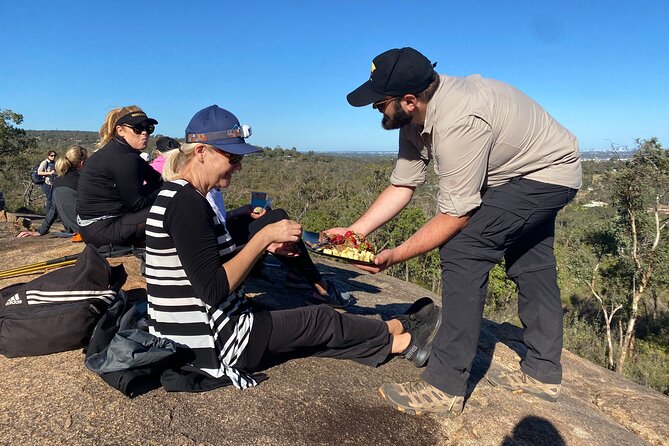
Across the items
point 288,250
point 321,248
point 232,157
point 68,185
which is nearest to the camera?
A: point 232,157

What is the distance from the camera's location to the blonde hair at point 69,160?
617 cm

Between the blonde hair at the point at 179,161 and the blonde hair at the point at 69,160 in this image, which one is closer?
the blonde hair at the point at 179,161

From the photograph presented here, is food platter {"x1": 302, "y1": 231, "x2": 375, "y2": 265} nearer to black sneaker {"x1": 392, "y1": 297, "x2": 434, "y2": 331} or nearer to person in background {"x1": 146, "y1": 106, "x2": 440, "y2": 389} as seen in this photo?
person in background {"x1": 146, "y1": 106, "x2": 440, "y2": 389}

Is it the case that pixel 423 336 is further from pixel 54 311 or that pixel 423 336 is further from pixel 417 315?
pixel 54 311

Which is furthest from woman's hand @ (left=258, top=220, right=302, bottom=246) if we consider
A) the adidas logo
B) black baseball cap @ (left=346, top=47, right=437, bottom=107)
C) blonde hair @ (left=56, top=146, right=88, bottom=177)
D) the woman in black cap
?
blonde hair @ (left=56, top=146, right=88, bottom=177)

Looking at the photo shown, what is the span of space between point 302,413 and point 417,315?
3.71ft

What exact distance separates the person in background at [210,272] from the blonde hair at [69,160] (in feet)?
15.0

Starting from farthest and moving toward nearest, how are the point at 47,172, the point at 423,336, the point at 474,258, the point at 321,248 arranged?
the point at 47,172
the point at 423,336
the point at 321,248
the point at 474,258

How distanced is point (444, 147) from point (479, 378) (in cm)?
173

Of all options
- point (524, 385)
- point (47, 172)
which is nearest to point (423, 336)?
point (524, 385)

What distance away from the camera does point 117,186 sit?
164 inches

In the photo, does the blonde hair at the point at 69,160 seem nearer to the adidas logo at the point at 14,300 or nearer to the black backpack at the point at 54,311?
the black backpack at the point at 54,311

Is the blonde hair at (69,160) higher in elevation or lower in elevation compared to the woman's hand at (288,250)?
higher

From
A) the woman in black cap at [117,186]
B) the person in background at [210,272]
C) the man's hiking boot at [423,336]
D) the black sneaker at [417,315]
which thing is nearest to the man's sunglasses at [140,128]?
the woman in black cap at [117,186]
